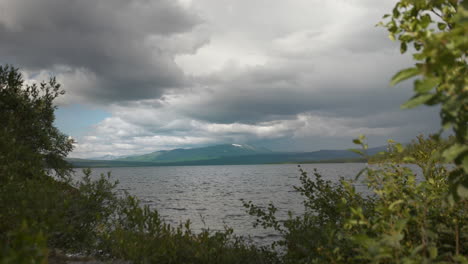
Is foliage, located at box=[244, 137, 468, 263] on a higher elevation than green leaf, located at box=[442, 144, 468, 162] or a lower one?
lower

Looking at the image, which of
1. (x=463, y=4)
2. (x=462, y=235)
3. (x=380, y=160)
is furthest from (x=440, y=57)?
(x=462, y=235)

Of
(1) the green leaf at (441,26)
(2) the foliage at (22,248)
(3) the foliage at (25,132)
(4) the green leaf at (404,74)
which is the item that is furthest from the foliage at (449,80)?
(3) the foliage at (25,132)

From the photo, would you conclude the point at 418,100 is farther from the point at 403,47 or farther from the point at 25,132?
the point at 25,132

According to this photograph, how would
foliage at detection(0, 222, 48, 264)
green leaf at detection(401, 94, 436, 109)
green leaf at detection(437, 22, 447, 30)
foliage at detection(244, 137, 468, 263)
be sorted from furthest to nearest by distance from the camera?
green leaf at detection(437, 22, 447, 30), foliage at detection(244, 137, 468, 263), green leaf at detection(401, 94, 436, 109), foliage at detection(0, 222, 48, 264)

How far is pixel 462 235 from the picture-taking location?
4676 millimetres

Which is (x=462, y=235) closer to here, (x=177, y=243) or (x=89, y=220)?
(x=177, y=243)

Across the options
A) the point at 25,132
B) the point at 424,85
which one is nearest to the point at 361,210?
the point at 424,85

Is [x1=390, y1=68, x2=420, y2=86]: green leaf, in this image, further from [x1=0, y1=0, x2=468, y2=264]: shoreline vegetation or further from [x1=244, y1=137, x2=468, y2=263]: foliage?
[x1=244, y1=137, x2=468, y2=263]: foliage

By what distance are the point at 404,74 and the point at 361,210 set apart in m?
2.13

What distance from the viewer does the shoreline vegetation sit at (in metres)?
2.60

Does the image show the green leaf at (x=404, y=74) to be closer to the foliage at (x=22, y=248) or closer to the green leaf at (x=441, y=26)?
the green leaf at (x=441, y=26)

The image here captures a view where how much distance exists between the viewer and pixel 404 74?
8.54 feet

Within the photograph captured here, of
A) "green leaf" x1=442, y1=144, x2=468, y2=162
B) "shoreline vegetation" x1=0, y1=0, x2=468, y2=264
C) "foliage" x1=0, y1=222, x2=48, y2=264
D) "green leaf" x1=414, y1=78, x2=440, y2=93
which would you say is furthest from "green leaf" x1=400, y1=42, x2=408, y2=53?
"foliage" x1=0, y1=222, x2=48, y2=264

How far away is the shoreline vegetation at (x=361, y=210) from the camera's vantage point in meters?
2.60
